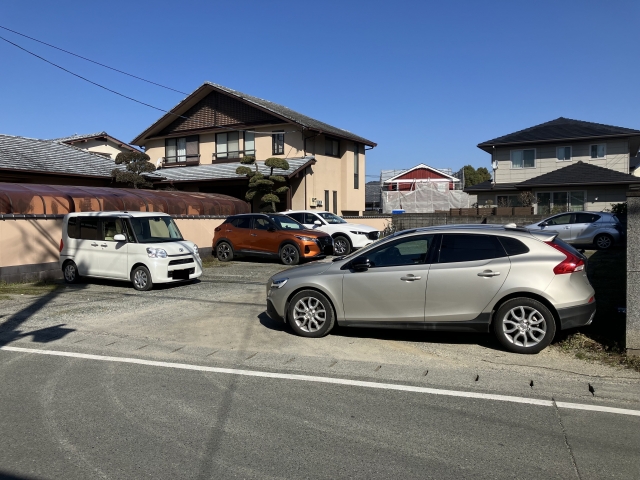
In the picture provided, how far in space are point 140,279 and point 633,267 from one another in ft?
32.9

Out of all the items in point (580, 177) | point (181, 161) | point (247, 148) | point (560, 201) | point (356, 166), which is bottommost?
point (560, 201)

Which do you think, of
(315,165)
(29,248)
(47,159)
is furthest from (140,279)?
(315,165)

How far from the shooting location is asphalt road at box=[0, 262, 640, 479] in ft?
13.2

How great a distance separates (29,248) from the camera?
14391mm

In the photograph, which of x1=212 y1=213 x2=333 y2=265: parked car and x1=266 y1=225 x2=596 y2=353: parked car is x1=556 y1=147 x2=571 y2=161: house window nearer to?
x1=212 y1=213 x2=333 y2=265: parked car

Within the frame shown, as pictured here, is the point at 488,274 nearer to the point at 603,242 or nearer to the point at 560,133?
the point at 603,242

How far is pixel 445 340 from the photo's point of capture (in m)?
7.76

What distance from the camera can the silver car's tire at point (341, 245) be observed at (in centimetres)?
1948

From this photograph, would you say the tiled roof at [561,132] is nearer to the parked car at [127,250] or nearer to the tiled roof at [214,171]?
the tiled roof at [214,171]

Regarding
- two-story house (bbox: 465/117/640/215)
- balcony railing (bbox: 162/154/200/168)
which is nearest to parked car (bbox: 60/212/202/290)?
balcony railing (bbox: 162/154/200/168)

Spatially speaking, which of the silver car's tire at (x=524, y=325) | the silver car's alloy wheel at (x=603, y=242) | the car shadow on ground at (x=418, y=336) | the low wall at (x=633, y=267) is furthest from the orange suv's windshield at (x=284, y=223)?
the low wall at (x=633, y=267)

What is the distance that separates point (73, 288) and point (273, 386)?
916 cm

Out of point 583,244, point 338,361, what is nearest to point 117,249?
point 338,361

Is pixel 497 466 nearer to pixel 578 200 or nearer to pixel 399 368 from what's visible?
pixel 399 368
